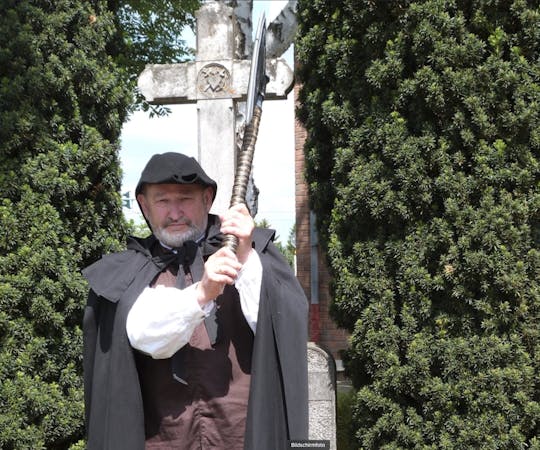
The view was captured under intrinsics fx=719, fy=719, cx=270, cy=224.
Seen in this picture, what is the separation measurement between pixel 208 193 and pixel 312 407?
2316 mm

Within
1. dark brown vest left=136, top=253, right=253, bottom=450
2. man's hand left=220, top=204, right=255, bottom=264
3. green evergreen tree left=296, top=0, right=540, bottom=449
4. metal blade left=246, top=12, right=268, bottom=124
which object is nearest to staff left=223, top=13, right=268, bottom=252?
metal blade left=246, top=12, right=268, bottom=124

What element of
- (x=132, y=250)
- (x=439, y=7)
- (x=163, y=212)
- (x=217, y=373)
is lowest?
(x=217, y=373)

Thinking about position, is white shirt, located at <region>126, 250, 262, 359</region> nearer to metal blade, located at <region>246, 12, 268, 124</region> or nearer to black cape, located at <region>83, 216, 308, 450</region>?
black cape, located at <region>83, 216, 308, 450</region>

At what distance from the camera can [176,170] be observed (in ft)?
9.75

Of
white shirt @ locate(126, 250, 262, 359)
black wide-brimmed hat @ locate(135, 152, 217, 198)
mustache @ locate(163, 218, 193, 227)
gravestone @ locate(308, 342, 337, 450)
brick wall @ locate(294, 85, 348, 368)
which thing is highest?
black wide-brimmed hat @ locate(135, 152, 217, 198)

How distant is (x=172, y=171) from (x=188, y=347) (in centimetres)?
72

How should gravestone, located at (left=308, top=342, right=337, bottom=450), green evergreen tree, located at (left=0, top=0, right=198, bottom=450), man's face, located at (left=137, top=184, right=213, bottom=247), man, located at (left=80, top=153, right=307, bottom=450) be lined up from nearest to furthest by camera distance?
man, located at (left=80, top=153, right=307, bottom=450) < man's face, located at (left=137, top=184, right=213, bottom=247) < green evergreen tree, located at (left=0, top=0, right=198, bottom=450) < gravestone, located at (left=308, top=342, right=337, bottom=450)

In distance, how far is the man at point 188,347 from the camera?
111 inches

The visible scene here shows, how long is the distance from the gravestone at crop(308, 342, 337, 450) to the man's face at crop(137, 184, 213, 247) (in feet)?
7.09

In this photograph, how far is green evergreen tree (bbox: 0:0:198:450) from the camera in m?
4.53

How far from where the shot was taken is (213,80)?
18.0 feet

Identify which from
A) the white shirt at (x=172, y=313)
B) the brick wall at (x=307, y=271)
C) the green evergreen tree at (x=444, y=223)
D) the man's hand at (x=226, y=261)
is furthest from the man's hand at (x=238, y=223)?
the brick wall at (x=307, y=271)

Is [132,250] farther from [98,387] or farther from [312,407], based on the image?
[312,407]

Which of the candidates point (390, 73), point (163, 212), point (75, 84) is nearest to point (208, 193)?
point (163, 212)
